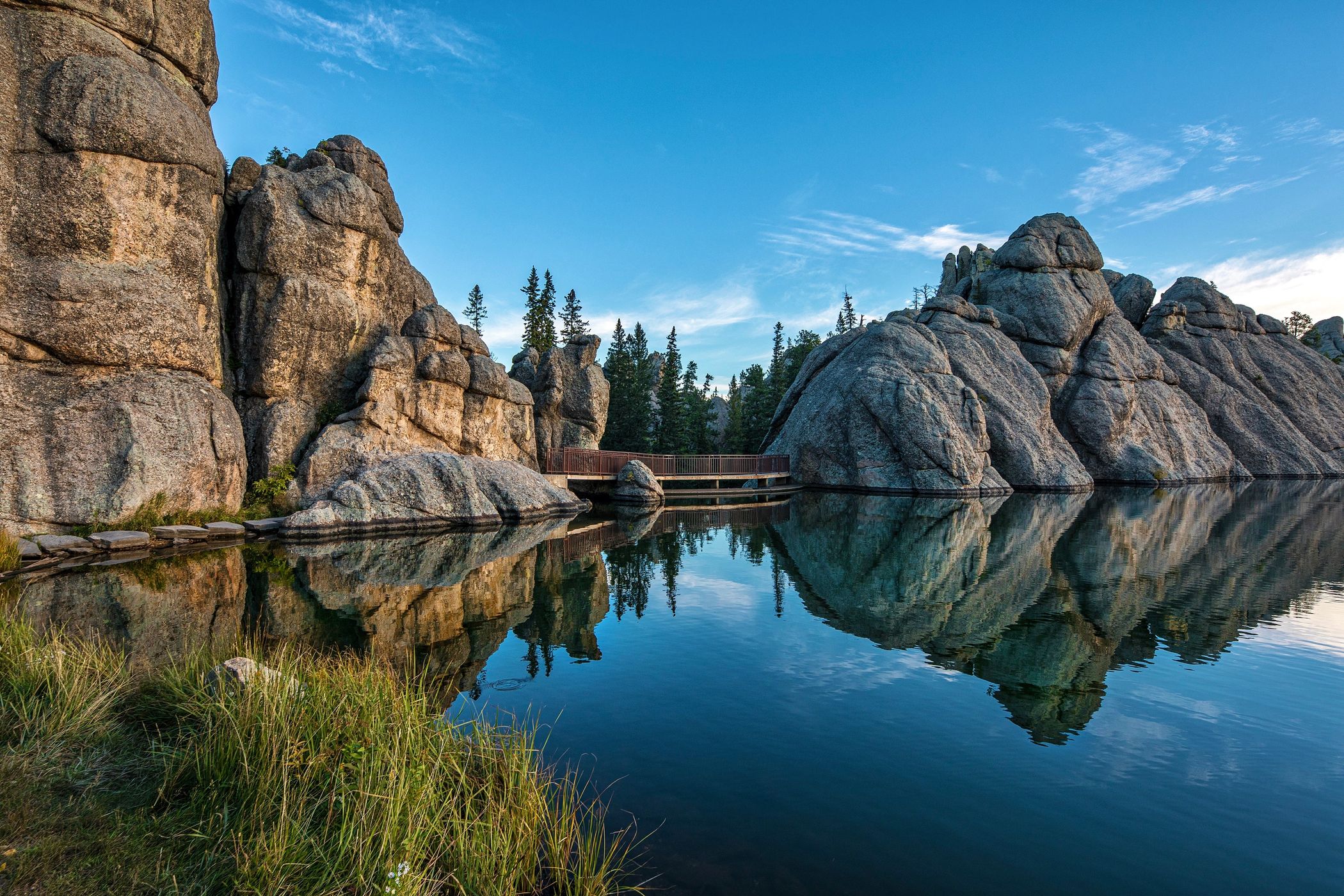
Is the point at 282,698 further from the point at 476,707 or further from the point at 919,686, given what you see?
the point at 919,686

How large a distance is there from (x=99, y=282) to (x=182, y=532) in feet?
27.8

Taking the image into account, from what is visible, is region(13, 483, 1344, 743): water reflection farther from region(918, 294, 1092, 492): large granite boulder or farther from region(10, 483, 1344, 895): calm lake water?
region(918, 294, 1092, 492): large granite boulder

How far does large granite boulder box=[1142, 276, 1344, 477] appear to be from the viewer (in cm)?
6256

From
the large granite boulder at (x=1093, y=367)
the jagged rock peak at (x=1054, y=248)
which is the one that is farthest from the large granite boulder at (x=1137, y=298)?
the jagged rock peak at (x=1054, y=248)

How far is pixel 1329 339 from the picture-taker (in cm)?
9281

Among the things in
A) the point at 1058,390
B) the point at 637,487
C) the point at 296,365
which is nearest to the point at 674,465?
the point at 637,487

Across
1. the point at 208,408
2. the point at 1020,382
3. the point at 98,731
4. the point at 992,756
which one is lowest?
the point at 992,756

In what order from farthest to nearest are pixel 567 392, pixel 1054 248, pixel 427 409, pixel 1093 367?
pixel 1054 248
pixel 1093 367
pixel 567 392
pixel 427 409

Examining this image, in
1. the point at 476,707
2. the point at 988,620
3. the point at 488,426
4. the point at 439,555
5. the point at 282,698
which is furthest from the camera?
the point at 488,426

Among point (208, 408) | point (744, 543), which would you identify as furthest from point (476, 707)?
point (208, 408)

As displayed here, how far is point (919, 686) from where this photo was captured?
1080cm

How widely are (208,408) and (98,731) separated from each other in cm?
2004

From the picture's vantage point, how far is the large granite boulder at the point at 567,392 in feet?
143

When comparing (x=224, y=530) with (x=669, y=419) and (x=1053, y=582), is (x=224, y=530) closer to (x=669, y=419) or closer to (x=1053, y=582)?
(x=1053, y=582)
